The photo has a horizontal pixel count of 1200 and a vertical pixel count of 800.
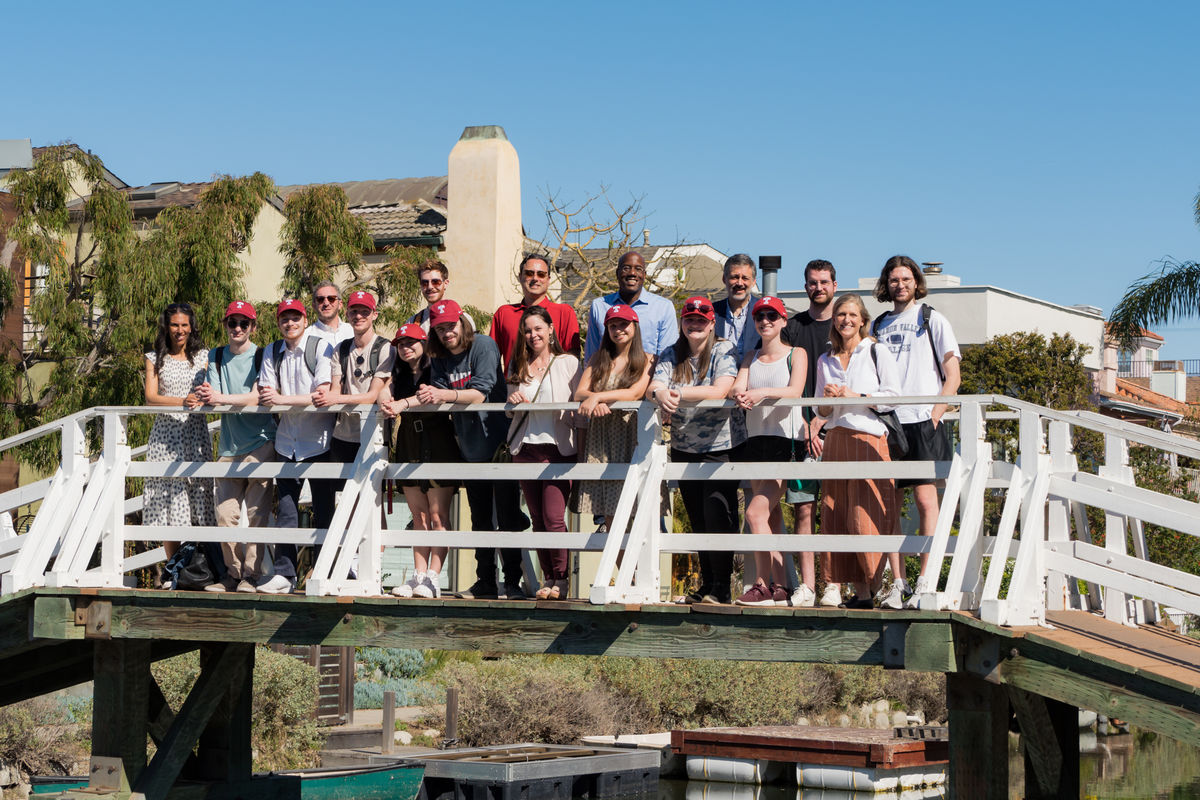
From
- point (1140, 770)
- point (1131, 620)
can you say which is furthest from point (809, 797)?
point (1131, 620)

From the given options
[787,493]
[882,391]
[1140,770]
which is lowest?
[1140,770]

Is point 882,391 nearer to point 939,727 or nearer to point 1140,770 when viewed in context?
point 939,727

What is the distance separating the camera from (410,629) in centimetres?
921

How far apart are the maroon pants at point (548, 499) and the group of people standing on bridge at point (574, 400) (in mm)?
12

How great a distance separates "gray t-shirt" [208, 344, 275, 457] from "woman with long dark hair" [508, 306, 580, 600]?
1687 millimetres

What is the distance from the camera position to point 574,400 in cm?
898

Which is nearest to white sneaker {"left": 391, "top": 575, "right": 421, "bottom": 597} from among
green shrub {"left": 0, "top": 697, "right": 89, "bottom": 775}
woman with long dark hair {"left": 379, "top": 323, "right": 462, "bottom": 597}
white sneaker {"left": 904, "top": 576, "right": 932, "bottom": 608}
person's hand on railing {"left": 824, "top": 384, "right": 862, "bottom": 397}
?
woman with long dark hair {"left": 379, "top": 323, "right": 462, "bottom": 597}

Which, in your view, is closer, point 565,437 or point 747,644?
point 747,644

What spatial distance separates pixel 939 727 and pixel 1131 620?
15.1 m

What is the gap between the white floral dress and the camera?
998cm

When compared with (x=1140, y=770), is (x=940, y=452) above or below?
→ above

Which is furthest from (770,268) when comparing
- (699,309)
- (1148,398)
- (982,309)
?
(1148,398)

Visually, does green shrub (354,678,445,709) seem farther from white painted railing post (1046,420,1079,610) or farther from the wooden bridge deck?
white painted railing post (1046,420,1079,610)

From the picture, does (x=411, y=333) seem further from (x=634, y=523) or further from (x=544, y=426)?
(x=634, y=523)
